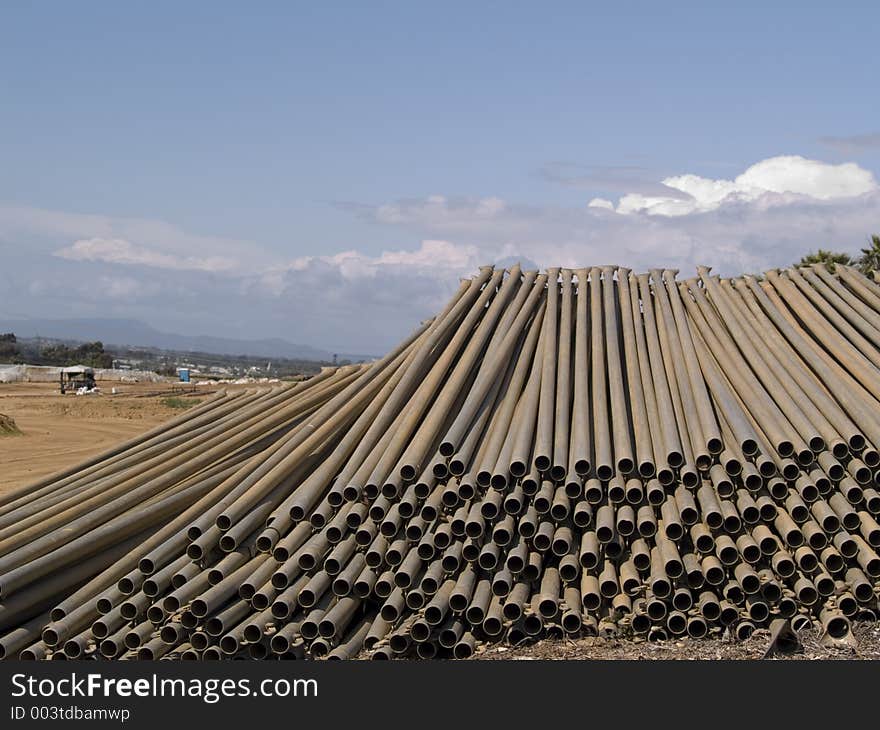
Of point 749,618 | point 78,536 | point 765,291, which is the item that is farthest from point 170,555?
point 765,291

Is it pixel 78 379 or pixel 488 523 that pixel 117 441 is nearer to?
pixel 488 523

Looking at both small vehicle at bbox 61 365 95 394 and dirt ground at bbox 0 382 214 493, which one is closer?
dirt ground at bbox 0 382 214 493

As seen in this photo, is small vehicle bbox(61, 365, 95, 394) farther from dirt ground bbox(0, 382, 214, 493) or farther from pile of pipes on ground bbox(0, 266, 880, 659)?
pile of pipes on ground bbox(0, 266, 880, 659)

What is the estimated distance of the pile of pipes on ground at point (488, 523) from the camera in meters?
8.11

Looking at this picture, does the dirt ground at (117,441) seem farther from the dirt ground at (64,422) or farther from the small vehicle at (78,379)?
the small vehicle at (78,379)

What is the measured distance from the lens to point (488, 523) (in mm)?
8609

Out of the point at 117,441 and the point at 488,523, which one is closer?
the point at 488,523

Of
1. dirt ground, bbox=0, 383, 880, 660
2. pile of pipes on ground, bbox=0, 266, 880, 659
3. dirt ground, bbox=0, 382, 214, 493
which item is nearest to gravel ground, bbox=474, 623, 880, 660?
dirt ground, bbox=0, 383, 880, 660

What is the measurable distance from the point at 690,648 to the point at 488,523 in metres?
2.03

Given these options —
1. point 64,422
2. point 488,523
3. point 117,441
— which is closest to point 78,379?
point 64,422

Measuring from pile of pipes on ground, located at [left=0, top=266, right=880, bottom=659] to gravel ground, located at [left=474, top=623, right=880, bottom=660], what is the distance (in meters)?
0.11

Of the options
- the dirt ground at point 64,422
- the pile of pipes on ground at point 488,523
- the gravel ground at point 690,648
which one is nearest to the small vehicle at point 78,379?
the dirt ground at point 64,422

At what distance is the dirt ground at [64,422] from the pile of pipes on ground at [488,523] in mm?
10801

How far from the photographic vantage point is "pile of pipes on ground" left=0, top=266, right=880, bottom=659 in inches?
319
